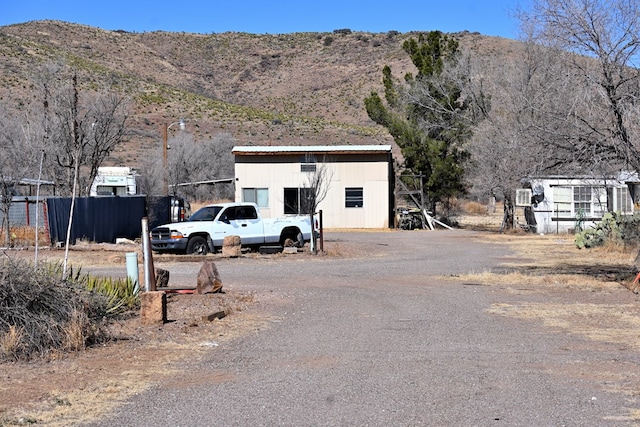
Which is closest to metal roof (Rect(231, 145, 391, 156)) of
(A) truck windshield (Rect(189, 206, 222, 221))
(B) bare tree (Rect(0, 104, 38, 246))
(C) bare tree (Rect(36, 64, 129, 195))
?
(C) bare tree (Rect(36, 64, 129, 195))

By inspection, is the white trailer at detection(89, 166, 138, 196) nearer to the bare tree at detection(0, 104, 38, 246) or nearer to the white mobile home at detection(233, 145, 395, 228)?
the bare tree at detection(0, 104, 38, 246)

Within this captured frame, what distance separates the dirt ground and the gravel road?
312 millimetres

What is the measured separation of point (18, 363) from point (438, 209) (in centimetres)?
4145

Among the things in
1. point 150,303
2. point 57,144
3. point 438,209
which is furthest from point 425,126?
point 150,303

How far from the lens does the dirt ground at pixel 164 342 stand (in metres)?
7.57

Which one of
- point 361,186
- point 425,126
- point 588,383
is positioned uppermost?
point 425,126

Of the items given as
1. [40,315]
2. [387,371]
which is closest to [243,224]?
[40,315]

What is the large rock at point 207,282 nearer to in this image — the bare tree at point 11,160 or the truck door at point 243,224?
the truck door at point 243,224

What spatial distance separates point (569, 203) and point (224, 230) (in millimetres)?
18895

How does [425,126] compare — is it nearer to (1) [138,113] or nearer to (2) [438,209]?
(2) [438,209]

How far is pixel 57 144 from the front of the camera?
114 feet

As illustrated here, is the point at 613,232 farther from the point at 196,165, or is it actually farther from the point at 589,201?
the point at 196,165

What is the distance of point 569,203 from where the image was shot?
3794 cm

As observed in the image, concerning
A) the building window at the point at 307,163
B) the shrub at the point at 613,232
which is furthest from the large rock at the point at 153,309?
the building window at the point at 307,163
